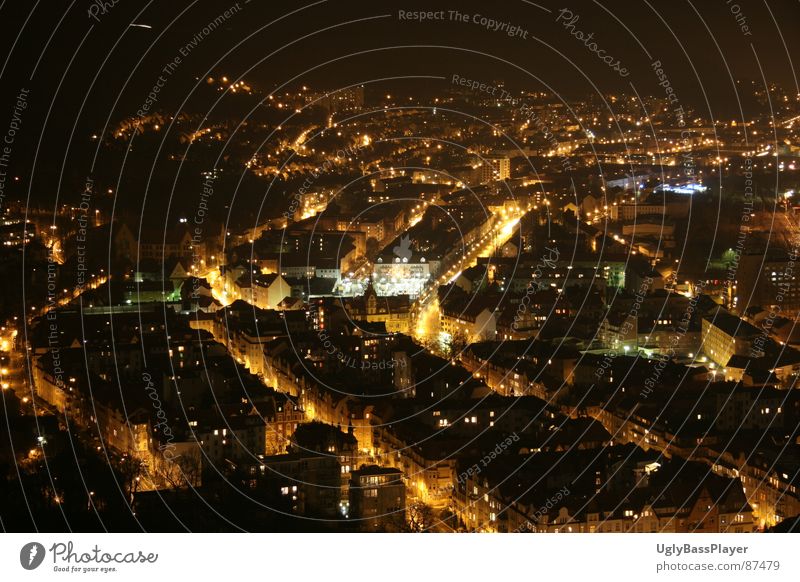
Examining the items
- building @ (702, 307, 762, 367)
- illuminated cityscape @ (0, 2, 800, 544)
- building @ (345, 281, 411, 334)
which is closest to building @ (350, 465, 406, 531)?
illuminated cityscape @ (0, 2, 800, 544)

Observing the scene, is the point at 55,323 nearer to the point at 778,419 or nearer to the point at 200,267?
the point at 200,267

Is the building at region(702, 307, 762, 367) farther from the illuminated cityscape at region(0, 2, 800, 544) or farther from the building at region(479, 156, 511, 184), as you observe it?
the building at region(479, 156, 511, 184)

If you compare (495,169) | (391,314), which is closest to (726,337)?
(391,314)

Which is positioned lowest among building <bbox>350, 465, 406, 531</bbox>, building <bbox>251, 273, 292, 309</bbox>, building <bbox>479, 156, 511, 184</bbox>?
building <bbox>350, 465, 406, 531</bbox>

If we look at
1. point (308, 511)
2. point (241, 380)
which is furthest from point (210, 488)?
point (241, 380)
